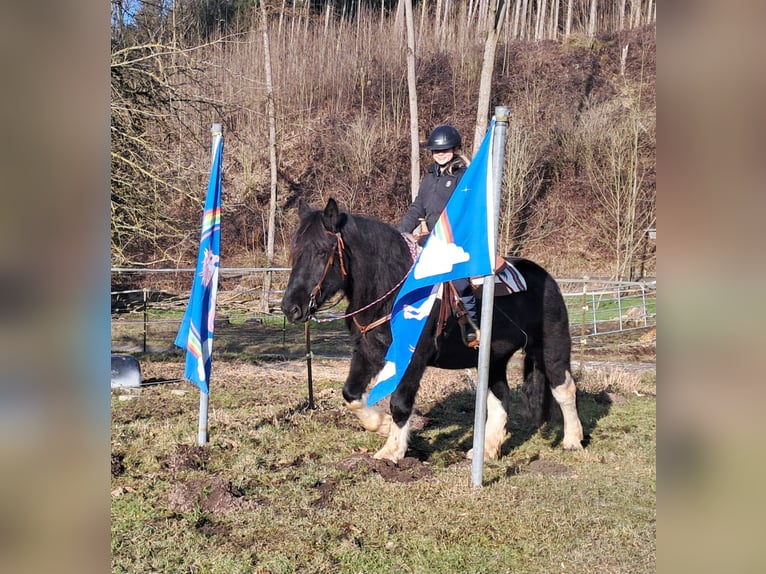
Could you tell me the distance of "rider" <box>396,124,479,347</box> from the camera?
18.7ft

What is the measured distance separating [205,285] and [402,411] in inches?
87.6

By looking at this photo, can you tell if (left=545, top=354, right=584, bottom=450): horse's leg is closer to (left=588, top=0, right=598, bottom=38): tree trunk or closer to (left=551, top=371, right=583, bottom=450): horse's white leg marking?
(left=551, top=371, right=583, bottom=450): horse's white leg marking

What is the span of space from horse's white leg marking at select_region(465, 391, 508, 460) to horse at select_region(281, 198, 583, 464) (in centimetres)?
1

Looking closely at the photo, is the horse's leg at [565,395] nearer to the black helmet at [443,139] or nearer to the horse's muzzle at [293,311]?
the black helmet at [443,139]

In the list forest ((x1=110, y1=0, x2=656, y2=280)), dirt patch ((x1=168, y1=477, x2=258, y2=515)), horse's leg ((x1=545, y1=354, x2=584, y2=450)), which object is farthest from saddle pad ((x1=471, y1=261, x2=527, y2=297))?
forest ((x1=110, y1=0, x2=656, y2=280))

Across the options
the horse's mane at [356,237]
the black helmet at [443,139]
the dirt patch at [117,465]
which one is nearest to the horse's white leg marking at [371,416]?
the horse's mane at [356,237]

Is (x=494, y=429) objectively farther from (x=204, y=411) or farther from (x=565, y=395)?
(x=204, y=411)

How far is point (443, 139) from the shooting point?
579 centimetres

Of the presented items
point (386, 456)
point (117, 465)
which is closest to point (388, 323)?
point (386, 456)

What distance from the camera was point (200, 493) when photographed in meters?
4.69

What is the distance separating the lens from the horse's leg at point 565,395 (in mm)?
6363

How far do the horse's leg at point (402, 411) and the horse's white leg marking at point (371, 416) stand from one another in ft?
1.22
